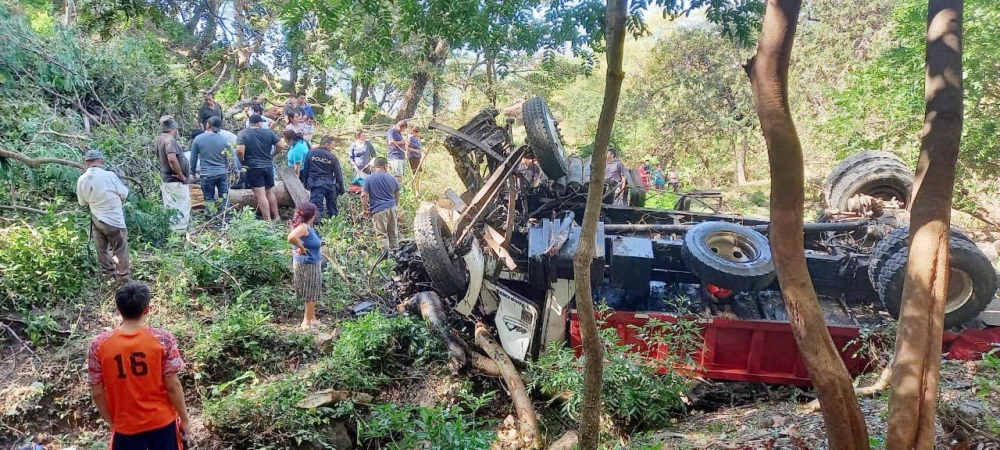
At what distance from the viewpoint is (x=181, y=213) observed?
22.5 feet

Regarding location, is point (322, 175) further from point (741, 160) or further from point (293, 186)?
point (741, 160)

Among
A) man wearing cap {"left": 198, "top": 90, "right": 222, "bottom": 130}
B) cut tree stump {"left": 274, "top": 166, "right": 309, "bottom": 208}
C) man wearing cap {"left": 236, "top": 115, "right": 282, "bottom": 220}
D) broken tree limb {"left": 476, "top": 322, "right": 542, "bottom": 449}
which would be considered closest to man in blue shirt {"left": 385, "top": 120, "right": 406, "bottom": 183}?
cut tree stump {"left": 274, "top": 166, "right": 309, "bottom": 208}

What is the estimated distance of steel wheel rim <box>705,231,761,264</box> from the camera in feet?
17.6

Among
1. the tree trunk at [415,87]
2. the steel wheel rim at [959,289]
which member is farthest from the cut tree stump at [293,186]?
the steel wheel rim at [959,289]

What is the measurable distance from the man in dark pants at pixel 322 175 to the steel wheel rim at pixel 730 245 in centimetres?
484

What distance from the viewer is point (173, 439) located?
121 inches

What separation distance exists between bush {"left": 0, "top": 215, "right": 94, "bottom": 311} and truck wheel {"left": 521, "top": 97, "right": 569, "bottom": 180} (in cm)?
447

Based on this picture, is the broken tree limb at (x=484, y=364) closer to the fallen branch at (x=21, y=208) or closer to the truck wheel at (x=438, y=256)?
→ the truck wheel at (x=438, y=256)

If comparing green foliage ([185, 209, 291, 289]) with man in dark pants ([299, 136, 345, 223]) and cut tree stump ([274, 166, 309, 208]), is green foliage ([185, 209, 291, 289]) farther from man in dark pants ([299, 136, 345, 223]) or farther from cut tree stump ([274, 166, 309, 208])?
cut tree stump ([274, 166, 309, 208])

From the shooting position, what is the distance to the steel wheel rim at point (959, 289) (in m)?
4.76

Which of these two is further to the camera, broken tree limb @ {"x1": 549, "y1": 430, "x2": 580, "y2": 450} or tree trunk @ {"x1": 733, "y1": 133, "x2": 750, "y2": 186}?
tree trunk @ {"x1": 733, "y1": 133, "x2": 750, "y2": 186}

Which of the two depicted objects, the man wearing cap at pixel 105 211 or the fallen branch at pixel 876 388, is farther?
the man wearing cap at pixel 105 211

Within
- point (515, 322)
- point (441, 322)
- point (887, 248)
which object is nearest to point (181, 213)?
point (441, 322)

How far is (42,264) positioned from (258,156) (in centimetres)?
280
